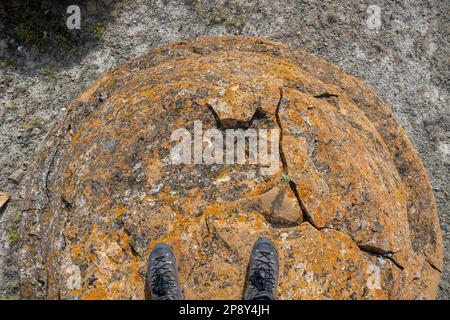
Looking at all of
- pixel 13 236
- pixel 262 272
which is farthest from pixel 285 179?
pixel 13 236

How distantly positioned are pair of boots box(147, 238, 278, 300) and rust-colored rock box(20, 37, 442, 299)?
0.08 m

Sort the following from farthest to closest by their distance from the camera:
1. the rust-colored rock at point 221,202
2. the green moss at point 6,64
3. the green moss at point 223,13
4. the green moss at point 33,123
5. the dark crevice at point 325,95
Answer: the green moss at point 223,13 < the green moss at point 6,64 < the green moss at point 33,123 < the dark crevice at point 325,95 < the rust-colored rock at point 221,202

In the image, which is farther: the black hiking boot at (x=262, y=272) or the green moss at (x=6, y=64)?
the green moss at (x=6, y=64)

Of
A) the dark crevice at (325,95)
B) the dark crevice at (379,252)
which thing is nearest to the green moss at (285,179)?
the dark crevice at (379,252)

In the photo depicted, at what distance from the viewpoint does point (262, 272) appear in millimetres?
2867

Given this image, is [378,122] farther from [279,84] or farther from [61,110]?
[61,110]

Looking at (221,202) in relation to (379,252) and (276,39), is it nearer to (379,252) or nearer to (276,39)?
(379,252)

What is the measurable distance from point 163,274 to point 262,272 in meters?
0.70

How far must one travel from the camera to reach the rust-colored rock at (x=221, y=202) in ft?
9.81

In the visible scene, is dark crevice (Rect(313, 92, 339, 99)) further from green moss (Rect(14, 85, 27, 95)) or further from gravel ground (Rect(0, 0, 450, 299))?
green moss (Rect(14, 85, 27, 95))

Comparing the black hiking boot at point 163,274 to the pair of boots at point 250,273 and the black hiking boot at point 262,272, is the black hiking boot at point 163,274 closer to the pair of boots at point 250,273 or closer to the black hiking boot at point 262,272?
the pair of boots at point 250,273

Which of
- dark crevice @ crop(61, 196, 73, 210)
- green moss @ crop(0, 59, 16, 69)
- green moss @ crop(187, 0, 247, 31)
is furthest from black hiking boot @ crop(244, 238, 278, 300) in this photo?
green moss @ crop(0, 59, 16, 69)

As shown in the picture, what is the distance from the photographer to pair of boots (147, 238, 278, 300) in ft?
9.36

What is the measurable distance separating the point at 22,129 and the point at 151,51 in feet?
5.33
